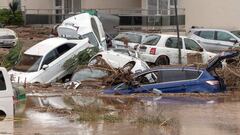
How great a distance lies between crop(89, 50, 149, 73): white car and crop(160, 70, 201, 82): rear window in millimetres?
2392

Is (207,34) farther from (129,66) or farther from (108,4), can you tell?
(108,4)

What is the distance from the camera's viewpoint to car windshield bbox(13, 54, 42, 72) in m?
25.0

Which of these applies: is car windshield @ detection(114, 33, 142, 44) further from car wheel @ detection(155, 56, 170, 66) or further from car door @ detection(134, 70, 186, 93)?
car door @ detection(134, 70, 186, 93)

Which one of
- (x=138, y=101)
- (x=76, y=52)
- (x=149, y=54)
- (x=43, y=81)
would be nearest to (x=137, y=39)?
(x=149, y=54)

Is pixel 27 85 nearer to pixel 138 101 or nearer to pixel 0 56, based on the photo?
pixel 138 101

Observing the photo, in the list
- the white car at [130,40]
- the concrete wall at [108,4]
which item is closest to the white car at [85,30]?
the white car at [130,40]

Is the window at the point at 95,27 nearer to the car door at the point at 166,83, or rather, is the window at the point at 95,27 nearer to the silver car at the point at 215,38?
the silver car at the point at 215,38

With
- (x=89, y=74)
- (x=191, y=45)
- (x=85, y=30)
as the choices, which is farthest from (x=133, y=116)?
(x=191, y=45)

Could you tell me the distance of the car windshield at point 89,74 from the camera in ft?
77.4

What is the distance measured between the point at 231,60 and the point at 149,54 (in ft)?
14.7

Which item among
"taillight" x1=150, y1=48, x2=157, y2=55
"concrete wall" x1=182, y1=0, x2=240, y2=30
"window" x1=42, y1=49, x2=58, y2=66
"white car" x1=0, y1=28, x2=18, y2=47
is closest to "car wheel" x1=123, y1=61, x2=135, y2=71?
"window" x1=42, y1=49, x2=58, y2=66

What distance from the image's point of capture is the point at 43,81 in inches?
961

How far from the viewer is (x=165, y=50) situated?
28438mm

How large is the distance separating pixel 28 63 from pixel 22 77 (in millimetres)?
1380
